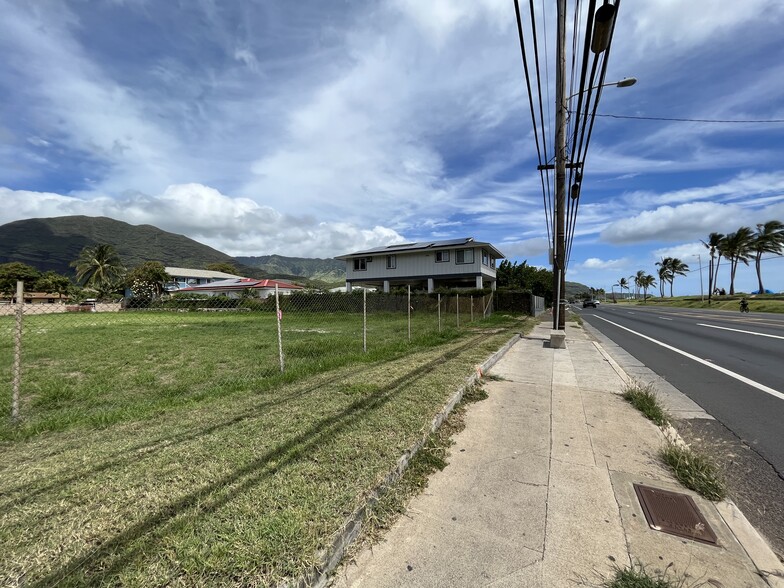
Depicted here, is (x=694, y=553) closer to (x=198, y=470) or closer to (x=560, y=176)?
(x=198, y=470)

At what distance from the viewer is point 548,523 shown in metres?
2.50

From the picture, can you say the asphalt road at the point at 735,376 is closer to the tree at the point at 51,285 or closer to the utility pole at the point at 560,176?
the utility pole at the point at 560,176

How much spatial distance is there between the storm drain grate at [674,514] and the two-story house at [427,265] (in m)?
26.6

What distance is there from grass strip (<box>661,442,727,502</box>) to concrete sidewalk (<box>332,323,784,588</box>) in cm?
10

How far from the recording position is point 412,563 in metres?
2.14

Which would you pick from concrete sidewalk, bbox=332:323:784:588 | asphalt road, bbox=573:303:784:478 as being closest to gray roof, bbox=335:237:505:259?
asphalt road, bbox=573:303:784:478

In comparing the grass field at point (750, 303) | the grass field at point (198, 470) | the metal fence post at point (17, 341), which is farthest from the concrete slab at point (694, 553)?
the grass field at point (750, 303)

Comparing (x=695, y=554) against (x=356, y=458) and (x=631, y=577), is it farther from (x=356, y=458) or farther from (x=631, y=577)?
(x=356, y=458)

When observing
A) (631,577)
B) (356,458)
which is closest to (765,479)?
(631,577)

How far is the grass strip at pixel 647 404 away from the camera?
4.55 metres

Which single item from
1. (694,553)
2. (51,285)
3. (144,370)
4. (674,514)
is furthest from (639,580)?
(51,285)

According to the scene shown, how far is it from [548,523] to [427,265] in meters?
29.3

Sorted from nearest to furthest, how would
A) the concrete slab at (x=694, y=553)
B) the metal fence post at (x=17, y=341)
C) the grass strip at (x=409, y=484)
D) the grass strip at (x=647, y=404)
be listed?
1. the concrete slab at (x=694, y=553)
2. the grass strip at (x=409, y=484)
3. the metal fence post at (x=17, y=341)
4. the grass strip at (x=647, y=404)

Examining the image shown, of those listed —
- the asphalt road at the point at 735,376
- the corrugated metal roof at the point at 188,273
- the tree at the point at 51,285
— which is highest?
the corrugated metal roof at the point at 188,273
